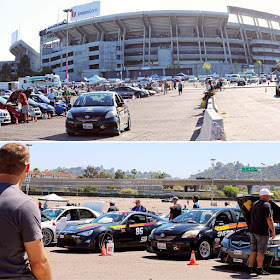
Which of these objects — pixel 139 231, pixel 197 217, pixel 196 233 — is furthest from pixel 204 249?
pixel 139 231

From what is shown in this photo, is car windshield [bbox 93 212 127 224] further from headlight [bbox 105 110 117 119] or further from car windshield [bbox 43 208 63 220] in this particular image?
headlight [bbox 105 110 117 119]

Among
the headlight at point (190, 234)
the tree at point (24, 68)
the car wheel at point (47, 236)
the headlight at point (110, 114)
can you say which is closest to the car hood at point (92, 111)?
the headlight at point (110, 114)

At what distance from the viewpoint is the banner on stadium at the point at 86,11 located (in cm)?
16023

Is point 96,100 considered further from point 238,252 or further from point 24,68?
point 24,68

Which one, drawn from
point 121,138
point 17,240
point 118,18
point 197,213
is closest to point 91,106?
point 121,138

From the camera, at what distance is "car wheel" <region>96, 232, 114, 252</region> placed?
11.9 meters

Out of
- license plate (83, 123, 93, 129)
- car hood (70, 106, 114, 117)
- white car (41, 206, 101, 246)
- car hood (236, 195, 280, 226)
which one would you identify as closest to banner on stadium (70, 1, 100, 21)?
car hood (70, 106, 114, 117)

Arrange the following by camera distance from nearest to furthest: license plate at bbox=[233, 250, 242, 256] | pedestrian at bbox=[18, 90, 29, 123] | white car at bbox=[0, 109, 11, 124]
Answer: license plate at bbox=[233, 250, 242, 256] < white car at bbox=[0, 109, 11, 124] < pedestrian at bbox=[18, 90, 29, 123]

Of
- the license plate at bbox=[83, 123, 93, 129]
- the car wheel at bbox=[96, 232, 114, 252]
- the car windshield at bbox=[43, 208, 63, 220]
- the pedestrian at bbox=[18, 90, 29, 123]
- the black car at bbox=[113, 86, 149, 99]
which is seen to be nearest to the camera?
the car wheel at bbox=[96, 232, 114, 252]

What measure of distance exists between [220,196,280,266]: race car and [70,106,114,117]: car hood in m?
7.91

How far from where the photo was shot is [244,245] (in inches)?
355

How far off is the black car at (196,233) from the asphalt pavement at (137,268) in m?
0.27

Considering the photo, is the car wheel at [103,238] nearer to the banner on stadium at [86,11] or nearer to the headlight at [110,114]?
the headlight at [110,114]

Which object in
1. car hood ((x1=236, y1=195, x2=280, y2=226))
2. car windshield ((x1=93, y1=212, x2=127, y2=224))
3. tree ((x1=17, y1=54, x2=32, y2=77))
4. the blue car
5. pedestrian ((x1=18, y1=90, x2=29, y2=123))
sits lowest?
car windshield ((x1=93, y1=212, x2=127, y2=224))
